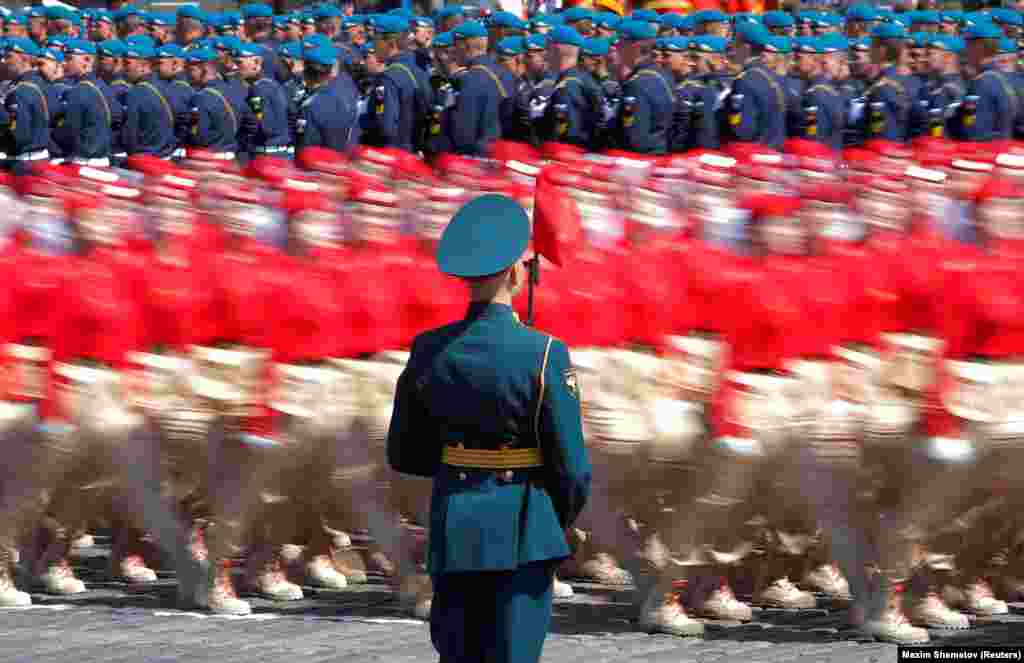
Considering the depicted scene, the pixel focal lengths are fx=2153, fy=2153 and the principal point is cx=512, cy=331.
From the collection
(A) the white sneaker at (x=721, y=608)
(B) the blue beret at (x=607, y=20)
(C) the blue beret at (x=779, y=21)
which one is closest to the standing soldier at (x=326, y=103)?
(B) the blue beret at (x=607, y=20)

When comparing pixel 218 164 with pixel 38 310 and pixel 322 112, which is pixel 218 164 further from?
pixel 322 112

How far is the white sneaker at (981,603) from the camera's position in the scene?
810 cm

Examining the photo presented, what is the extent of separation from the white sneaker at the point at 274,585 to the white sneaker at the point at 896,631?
2.32 m

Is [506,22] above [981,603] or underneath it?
above

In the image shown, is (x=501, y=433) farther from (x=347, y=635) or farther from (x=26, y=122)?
(x=26, y=122)

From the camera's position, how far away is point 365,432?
8.01 meters

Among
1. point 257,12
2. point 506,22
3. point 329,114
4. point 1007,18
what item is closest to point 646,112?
point 329,114

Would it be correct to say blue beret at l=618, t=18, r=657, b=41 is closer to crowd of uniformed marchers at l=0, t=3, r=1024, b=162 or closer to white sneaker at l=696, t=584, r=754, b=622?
crowd of uniformed marchers at l=0, t=3, r=1024, b=162

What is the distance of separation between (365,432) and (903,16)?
1164 centimetres

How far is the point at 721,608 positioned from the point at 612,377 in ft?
3.26

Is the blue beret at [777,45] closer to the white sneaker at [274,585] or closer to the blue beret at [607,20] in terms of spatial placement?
the blue beret at [607,20]

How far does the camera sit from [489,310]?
16.8 ft

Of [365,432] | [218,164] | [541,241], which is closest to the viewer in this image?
[541,241]

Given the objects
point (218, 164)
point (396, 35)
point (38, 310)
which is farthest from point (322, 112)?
point (38, 310)
